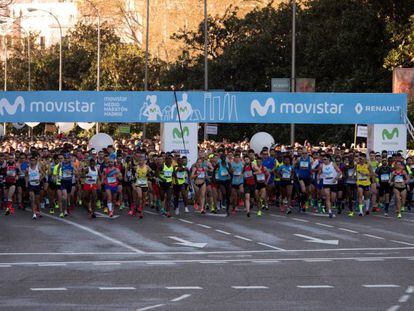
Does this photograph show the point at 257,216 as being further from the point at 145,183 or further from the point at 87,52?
the point at 87,52

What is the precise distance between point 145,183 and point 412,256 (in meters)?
11.2

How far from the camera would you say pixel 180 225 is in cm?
2775

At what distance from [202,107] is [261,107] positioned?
1.92 meters

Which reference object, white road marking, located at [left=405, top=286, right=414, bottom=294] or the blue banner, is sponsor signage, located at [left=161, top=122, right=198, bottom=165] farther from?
white road marking, located at [left=405, top=286, right=414, bottom=294]


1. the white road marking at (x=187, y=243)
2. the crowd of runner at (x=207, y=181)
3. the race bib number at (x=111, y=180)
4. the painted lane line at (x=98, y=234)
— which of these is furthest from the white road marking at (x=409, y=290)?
the race bib number at (x=111, y=180)

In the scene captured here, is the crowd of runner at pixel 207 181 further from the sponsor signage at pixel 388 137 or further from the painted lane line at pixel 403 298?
the painted lane line at pixel 403 298

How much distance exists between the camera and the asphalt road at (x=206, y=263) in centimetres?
1471

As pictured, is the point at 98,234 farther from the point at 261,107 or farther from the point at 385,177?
the point at 261,107

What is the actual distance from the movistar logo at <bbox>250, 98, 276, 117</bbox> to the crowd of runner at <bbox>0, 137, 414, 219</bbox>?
4.40m

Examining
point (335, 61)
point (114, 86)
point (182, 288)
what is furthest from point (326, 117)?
point (114, 86)

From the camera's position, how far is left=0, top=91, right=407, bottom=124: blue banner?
124 feet

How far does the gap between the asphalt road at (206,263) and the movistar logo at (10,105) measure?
28.8 ft

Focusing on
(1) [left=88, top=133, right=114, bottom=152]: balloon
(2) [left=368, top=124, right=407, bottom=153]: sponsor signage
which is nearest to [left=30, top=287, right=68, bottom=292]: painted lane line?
(2) [left=368, top=124, right=407, bottom=153]: sponsor signage

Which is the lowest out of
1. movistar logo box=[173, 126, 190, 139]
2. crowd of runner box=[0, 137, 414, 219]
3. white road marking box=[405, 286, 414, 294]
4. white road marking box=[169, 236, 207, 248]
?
white road marking box=[169, 236, 207, 248]
